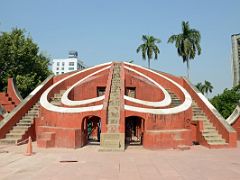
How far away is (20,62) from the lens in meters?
27.1

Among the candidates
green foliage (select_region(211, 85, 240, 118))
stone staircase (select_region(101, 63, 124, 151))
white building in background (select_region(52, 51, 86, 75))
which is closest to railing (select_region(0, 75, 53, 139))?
stone staircase (select_region(101, 63, 124, 151))

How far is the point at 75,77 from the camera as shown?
18.7m

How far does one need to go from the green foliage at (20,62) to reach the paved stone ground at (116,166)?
1711 cm

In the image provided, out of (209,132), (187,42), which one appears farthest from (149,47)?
(209,132)

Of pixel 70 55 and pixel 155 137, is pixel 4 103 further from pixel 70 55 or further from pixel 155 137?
pixel 70 55

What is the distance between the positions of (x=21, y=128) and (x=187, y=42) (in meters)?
23.0

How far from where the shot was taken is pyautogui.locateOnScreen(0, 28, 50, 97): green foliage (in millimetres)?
26141

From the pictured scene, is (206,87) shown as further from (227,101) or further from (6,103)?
(6,103)

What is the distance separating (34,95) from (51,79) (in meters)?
3.05

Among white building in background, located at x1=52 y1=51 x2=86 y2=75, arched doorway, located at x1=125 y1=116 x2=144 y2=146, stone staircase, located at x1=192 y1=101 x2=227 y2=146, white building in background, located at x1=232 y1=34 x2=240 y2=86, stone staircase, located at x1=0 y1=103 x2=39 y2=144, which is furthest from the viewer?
white building in background, located at x1=52 y1=51 x2=86 y2=75

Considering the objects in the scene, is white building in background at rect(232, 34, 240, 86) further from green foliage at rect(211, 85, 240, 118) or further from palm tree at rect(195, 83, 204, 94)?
green foliage at rect(211, 85, 240, 118)

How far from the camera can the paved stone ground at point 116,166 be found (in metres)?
6.29

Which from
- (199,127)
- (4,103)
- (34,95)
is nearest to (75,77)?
(34,95)

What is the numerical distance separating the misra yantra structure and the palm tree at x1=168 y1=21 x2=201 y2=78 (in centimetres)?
1516
